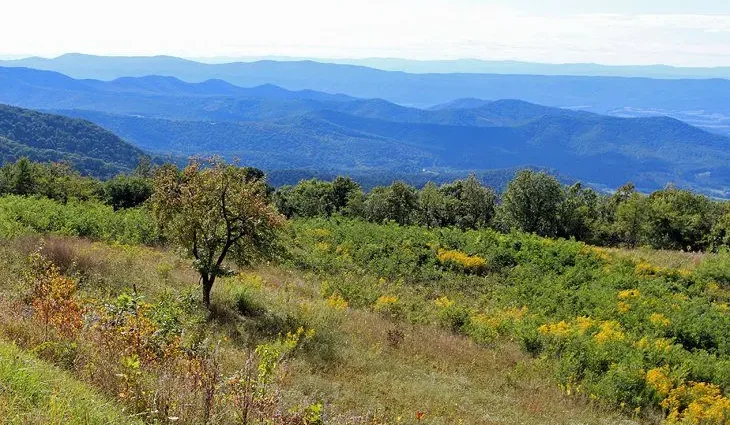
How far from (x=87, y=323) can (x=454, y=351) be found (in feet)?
27.1

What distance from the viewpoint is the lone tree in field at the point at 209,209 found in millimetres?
11016

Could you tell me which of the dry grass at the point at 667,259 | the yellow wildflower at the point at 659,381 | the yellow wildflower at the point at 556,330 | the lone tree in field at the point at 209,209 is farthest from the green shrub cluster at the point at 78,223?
the dry grass at the point at 667,259

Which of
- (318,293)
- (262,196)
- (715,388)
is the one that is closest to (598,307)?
(715,388)

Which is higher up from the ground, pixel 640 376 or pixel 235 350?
pixel 235 350

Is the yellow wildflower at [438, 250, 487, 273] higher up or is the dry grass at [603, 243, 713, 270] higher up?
the yellow wildflower at [438, 250, 487, 273]

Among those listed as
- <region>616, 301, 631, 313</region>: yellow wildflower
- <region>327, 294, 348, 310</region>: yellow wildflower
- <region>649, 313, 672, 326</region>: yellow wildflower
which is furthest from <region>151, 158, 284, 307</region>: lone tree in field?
<region>616, 301, 631, 313</region>: yellow wildflower

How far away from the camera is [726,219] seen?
153 ft

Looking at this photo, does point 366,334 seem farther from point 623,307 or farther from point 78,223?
point 78,223

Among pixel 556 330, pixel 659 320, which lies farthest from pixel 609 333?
pixel 659 320

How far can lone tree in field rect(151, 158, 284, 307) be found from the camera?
434 inches

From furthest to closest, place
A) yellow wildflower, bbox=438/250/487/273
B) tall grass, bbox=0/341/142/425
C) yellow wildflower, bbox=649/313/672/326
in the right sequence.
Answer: yellow wildflower, bbox=438/250/487/273 < yellow wildflower, bbox=649/313/672/326 < tall grass, bbox=0/341/142/425

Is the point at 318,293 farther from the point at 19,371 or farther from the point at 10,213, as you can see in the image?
the point at 19,371

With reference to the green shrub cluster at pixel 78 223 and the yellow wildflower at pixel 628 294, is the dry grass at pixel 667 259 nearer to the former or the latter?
the yellow wildflower at pixel 628 294

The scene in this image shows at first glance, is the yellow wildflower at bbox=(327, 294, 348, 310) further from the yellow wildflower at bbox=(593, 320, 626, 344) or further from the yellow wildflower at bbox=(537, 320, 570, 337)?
the yellow wildflower at bbox=(593, 320, 626, 344)
